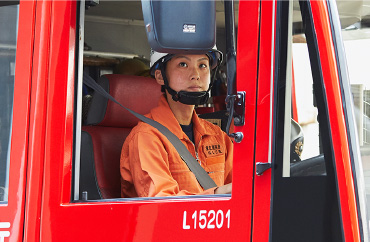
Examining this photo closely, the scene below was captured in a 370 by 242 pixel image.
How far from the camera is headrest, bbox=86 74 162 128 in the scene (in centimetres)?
246

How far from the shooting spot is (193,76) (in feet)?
7.90

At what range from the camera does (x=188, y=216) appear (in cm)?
180

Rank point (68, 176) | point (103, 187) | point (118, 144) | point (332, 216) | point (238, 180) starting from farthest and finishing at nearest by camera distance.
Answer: point (118, 144), point (103, 187), point (68, 176), point (238, 180), point (332, 216)

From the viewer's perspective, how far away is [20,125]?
6.15 ft

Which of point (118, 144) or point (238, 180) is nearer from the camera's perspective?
point (238, 180)

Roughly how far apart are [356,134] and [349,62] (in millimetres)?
215

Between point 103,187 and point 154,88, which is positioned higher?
point 154,88

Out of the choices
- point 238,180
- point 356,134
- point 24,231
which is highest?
point 356,134

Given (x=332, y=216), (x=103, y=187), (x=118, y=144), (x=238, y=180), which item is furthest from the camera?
(x=118, y=144)

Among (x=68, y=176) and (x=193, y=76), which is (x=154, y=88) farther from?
(x=68, y=176)

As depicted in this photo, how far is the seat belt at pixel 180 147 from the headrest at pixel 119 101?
0.15 metres

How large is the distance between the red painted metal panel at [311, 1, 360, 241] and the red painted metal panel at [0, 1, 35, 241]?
91 centimetres

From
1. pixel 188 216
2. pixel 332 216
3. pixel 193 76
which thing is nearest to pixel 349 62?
pixel 332 216

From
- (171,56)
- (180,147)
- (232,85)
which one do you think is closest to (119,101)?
(171,56)
